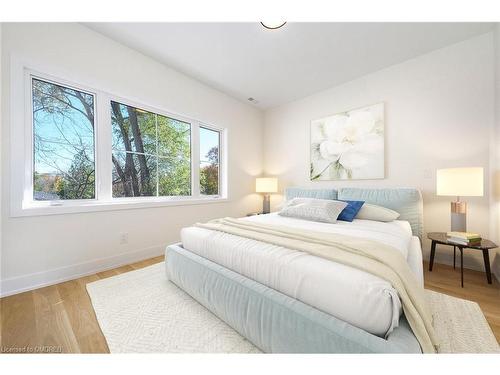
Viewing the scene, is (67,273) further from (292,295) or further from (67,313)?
(292,295)

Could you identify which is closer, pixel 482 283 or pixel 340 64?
pixel 482 283

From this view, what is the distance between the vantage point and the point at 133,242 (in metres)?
2.40

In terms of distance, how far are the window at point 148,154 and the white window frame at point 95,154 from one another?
78 millimetres

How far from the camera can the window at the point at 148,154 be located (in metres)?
2.40


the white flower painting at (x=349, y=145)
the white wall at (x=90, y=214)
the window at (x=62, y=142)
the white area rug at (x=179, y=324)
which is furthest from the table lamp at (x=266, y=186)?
the window at (x=62, y=142)

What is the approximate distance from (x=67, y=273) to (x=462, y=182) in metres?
3.88

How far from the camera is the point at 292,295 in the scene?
1.00 m

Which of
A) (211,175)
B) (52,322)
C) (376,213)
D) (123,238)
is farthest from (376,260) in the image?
(211,175)

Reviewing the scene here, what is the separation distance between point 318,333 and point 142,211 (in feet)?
7.74

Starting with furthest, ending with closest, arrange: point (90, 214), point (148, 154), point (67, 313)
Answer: point (148, 154)
point (90, 214)
point (67, 313)

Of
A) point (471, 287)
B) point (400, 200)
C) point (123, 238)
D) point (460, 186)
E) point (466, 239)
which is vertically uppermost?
point (460, 186)

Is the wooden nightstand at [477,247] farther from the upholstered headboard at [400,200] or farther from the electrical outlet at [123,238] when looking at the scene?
the electrical outlet at [123,238]
